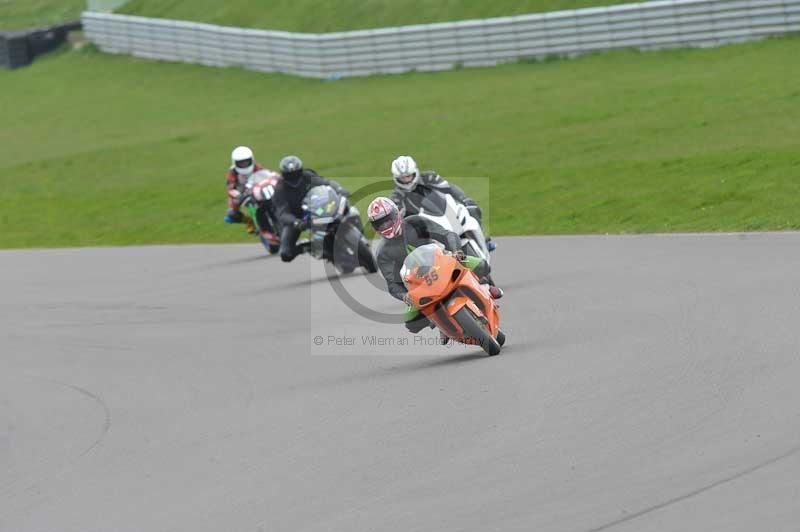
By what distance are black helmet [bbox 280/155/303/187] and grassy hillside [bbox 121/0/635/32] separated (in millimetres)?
15482

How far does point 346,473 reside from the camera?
726 centimetres

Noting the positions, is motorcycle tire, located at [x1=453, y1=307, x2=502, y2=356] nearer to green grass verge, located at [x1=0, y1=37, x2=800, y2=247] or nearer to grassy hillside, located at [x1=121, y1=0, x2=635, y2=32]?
green grass verge, located at [x1=0, y1=37, x2=800, y2=247]

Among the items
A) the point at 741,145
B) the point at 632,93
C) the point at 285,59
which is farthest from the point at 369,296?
the point at 285,59

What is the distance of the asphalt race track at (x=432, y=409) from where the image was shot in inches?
252

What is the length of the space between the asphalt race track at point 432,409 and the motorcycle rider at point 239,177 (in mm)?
4783

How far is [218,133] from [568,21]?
8.26 m

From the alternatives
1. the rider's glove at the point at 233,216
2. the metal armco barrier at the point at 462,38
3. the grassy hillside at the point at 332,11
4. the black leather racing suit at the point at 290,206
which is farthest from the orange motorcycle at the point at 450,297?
the grassy hillside at the point at 332,11

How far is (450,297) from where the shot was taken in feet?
33.3

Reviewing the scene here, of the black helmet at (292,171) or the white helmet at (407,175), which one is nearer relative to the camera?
the white helmet at (407,175)

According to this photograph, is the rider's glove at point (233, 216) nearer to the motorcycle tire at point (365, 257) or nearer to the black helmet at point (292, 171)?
the black helmet at point (292, 171)

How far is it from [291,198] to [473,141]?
28.0 feet

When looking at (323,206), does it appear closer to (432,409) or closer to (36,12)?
(432,409)

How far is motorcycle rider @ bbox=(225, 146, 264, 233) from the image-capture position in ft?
65.4

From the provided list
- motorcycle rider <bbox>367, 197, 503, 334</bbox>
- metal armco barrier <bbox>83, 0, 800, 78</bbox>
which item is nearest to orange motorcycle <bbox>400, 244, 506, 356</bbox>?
motorcycle rider <bbox>367, 197, 503, 334</bbox>
